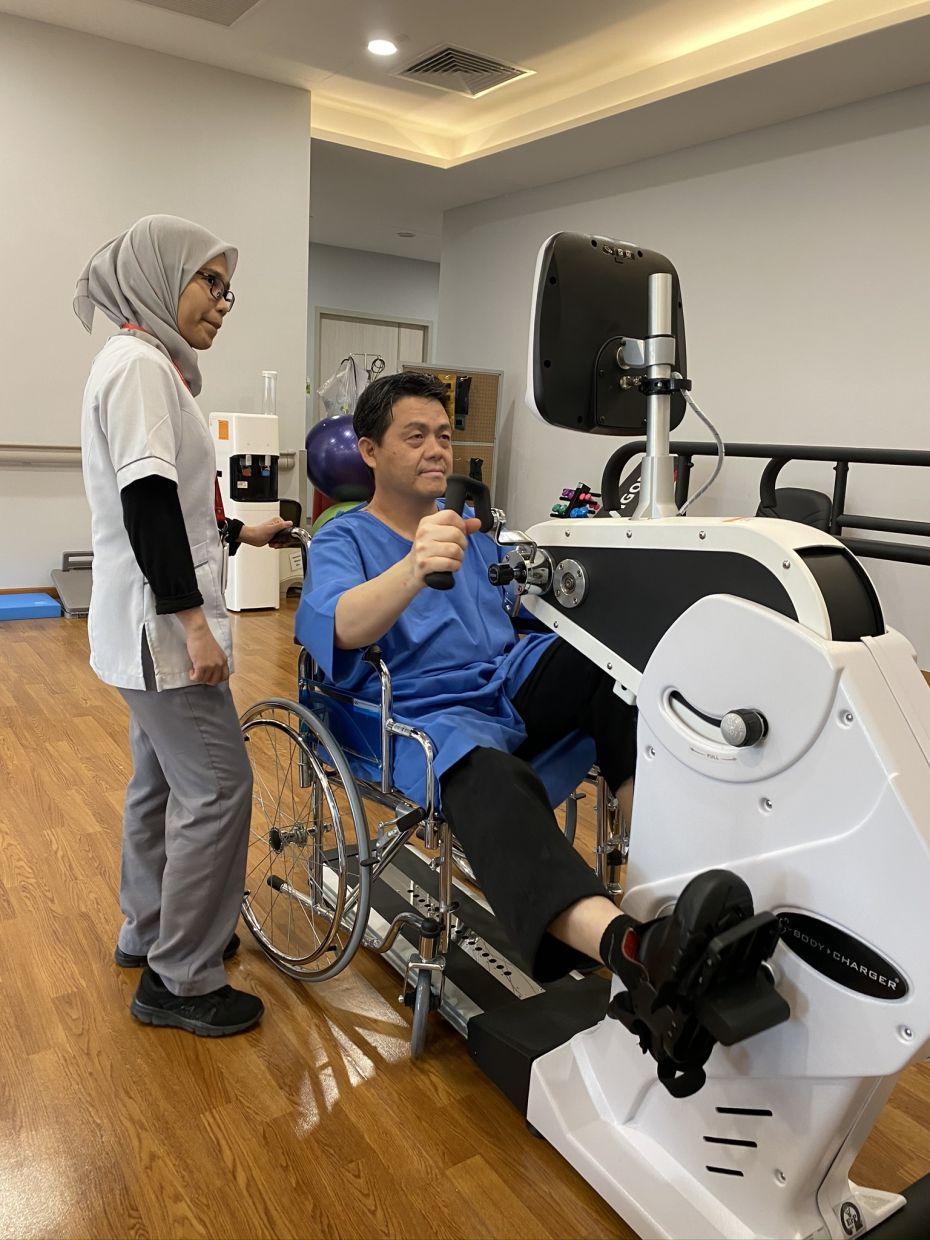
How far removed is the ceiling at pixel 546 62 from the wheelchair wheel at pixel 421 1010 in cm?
383

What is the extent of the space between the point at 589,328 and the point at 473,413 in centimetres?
511

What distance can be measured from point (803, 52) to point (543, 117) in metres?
1.90

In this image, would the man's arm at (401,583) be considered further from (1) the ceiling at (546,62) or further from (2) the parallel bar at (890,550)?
(1) the ceiling at (546,62)

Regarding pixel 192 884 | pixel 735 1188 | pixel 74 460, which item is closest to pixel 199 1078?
pixel 192 884

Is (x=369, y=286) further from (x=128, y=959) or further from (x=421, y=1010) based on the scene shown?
(x=421, y=1010)

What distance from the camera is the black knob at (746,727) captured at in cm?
103

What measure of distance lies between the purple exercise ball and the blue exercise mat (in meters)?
1.51

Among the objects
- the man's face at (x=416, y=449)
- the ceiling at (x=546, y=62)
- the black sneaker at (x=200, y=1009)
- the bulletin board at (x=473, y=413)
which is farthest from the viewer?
the bulletin board at (x=473, y=413)

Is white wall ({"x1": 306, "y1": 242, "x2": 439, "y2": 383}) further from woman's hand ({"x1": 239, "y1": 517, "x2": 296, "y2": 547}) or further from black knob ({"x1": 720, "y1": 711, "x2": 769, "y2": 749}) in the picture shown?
black knob ({"x1": 720, "y1": 711, "x2": 769, "y2": 749})

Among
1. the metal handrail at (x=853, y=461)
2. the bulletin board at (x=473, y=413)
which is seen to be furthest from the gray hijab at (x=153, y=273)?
the bulletin board at (x=473, y=413)

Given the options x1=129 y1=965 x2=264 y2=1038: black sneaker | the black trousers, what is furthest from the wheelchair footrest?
x1=129 y1=965 x2=264 y2=1038: black sneaker

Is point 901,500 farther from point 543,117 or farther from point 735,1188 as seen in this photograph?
point 735,1188

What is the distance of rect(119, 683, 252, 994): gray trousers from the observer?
1.55 m

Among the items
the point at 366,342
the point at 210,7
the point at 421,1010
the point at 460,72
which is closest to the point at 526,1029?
the point at 421,1010
